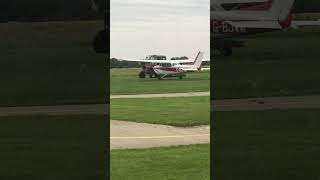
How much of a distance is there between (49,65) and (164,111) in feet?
4.43

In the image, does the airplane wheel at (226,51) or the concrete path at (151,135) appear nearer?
the concrete path at (151,135)

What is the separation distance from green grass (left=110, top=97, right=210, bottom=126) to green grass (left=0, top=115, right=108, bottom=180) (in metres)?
0.87

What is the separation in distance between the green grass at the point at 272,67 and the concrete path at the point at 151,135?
0.62 metres

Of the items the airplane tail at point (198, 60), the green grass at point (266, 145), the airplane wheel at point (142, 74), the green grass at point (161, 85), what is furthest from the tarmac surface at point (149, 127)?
the airplane wheel at point (142, 74)

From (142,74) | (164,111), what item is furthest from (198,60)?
(142,74)

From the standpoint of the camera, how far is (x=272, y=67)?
4.93 metres

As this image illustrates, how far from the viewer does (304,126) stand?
3.48 metres

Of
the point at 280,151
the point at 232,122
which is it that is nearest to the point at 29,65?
the point at 232,122

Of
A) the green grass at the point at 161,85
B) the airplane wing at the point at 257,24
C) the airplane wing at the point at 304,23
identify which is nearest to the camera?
the airplane wing at the point at 304,23

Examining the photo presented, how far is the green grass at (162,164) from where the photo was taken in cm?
241

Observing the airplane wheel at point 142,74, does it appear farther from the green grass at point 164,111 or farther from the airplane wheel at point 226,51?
the airplane wheel at point 226,51

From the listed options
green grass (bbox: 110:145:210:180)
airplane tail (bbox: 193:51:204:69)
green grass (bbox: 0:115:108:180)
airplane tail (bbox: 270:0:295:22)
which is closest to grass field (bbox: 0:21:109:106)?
green grass (bbox: 0:115:108:180)

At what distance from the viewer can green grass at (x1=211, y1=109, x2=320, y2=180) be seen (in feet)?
8.36

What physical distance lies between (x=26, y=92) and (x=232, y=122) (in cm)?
175
